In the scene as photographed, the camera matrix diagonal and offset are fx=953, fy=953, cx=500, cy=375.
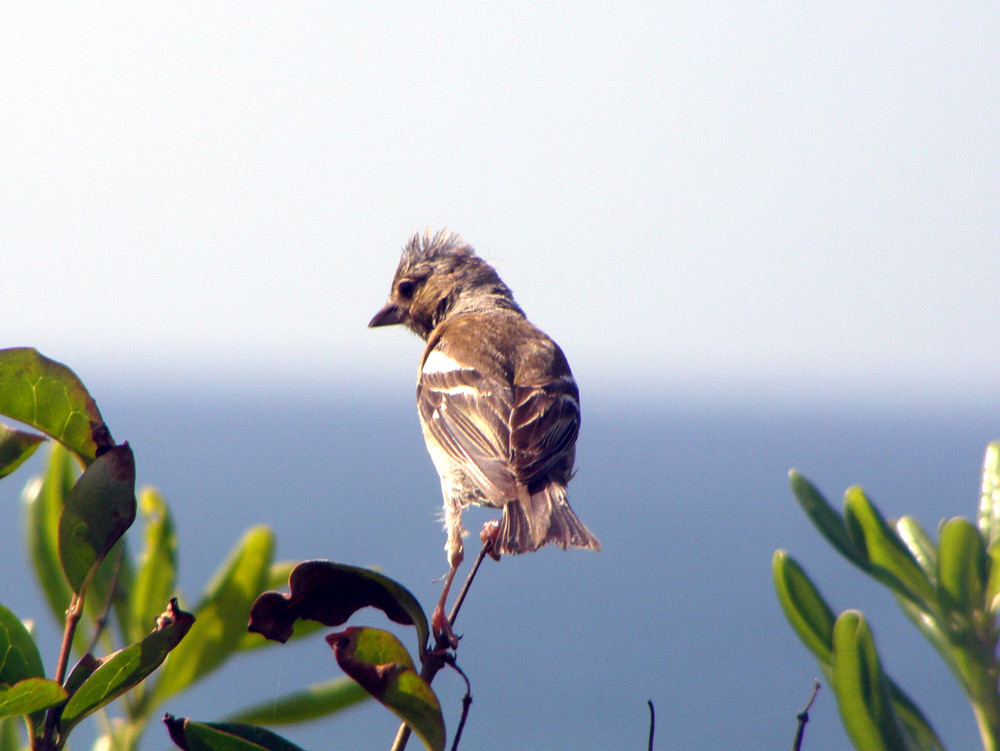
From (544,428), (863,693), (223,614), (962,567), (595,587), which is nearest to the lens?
(863,693)

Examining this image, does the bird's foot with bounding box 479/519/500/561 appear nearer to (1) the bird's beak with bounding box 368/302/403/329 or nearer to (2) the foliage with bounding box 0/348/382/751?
(2) the foliage with bounding box 0/348/382/751

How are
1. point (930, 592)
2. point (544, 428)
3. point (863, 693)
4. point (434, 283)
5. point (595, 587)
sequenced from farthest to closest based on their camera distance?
point (595, 587)
point (434, 283)
point (544, 428)
point (930, 592)
point (863, 693)

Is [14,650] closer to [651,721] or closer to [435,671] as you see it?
[435,671]

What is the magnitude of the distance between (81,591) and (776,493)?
94179mm

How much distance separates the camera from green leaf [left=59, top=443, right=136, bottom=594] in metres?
1.23

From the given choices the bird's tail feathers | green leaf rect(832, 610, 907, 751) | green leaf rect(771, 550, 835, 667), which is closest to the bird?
the bird's tail feathers

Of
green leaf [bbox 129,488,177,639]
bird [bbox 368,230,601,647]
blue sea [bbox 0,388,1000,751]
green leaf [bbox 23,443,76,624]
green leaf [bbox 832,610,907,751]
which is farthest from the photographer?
blue sea [bbox 0,388,1000,751]

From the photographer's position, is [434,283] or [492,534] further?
[434,283]

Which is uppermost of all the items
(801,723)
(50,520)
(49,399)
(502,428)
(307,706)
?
(49,399)

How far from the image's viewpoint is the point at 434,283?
5551 millimetres

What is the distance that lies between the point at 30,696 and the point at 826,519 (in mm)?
2153

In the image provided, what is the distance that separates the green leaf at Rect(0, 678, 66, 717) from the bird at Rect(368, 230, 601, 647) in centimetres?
153

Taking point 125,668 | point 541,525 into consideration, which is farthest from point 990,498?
point 125,668

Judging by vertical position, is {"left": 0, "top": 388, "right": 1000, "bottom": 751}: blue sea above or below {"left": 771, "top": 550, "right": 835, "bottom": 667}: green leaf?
below
